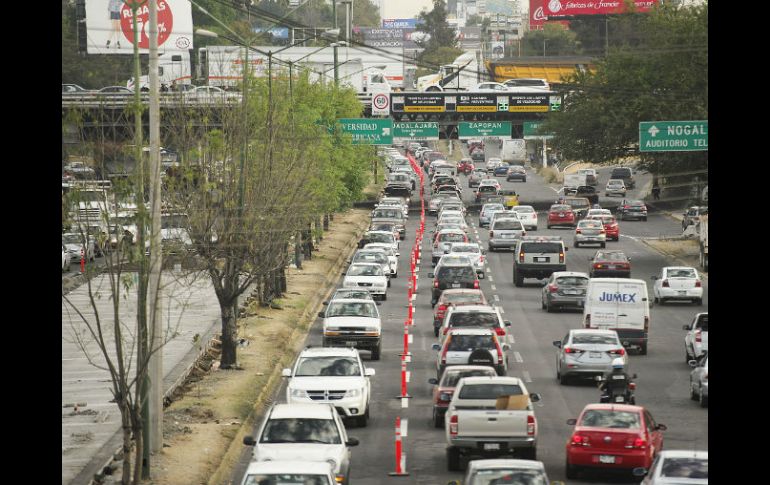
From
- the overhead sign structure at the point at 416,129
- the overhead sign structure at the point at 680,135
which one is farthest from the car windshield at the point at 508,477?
the overhead sign structure at the point at 416,129

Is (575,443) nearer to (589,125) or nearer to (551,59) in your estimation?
(589,125)

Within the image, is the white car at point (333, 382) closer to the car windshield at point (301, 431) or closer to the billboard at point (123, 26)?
the car windshield at point (301, 431)

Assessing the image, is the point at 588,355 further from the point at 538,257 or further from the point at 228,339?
the point at 538,257

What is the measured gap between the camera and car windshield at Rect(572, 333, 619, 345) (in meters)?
35.9

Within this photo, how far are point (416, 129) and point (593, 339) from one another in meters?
59.8

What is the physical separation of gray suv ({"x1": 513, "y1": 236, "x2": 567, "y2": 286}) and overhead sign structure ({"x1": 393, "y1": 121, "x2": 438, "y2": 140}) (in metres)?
36.9

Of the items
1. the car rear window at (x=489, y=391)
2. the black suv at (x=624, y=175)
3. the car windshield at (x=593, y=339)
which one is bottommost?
the car windshield at (x=593, y=339)

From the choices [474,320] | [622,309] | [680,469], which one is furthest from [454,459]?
[622,309]

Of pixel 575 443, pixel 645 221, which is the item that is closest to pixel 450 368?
pixel 575 443

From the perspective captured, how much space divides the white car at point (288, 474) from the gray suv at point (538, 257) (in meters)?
37.2

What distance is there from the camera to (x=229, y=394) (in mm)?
33812

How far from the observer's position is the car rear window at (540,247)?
5709 cm

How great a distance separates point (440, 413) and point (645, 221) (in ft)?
207

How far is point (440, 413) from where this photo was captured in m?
30.2
